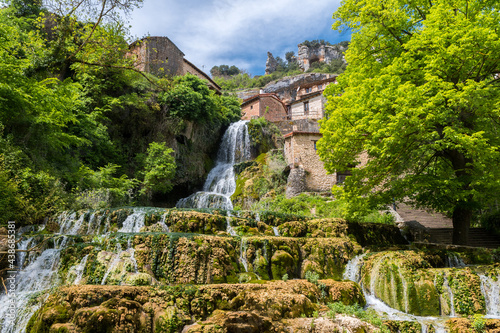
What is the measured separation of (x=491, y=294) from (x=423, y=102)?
5.23 metres

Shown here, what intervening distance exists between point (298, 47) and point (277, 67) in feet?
31.1

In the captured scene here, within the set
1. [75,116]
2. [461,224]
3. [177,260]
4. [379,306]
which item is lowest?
[379,306]

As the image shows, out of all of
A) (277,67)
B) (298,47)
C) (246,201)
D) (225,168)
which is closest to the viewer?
(246,201)

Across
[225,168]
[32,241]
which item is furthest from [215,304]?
[225,168]

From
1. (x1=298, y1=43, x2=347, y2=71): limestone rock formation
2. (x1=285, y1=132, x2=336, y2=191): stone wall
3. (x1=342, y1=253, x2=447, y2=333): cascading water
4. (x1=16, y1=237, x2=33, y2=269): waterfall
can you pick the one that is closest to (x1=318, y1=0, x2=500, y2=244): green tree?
(x1=342, y1=253, x2=447, y2=333): cascading water

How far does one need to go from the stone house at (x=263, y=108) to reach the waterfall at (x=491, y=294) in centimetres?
3198

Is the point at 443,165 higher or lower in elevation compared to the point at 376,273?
higher

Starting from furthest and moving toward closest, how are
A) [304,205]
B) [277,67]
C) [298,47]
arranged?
[277,67], [298,47], [304,205]

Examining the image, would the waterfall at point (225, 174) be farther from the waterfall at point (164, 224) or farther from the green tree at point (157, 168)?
the waterfall at point (164, 224)

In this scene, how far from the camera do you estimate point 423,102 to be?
845cm

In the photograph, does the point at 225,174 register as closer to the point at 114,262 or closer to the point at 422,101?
the point at 114,262

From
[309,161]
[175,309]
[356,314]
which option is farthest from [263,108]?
[175,309]

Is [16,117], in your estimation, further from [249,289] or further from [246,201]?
[246,201]

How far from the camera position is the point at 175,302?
236 inches
